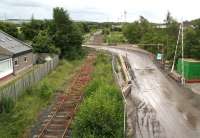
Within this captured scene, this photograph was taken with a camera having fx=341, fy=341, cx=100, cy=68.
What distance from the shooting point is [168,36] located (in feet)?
181

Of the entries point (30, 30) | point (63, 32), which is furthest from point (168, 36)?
point (30, 30)

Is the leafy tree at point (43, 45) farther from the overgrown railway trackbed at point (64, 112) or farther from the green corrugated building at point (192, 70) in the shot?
the green corrugated building at point (192, 70)

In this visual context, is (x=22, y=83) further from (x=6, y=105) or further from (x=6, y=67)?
(x=6, y=67)

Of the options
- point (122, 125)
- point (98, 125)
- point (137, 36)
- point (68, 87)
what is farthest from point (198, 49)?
point (137, 36)

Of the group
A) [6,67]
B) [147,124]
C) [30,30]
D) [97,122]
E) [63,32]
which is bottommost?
[147,124]

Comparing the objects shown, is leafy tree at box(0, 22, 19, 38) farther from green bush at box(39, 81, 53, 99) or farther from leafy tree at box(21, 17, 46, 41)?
green bush at box(39, 81, 53, 99)

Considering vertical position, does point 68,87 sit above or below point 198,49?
below

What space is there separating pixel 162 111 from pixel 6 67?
51.5ft

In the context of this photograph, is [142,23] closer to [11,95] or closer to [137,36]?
[137,36]

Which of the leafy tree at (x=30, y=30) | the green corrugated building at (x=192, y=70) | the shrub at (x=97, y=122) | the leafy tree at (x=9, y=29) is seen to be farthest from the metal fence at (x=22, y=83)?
the leafy tree at (x=30, y=30)

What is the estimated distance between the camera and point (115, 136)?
17.2 m

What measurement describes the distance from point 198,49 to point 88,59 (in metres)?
17.4

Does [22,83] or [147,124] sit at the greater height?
[22,83]

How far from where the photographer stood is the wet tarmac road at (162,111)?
20.2 meters
